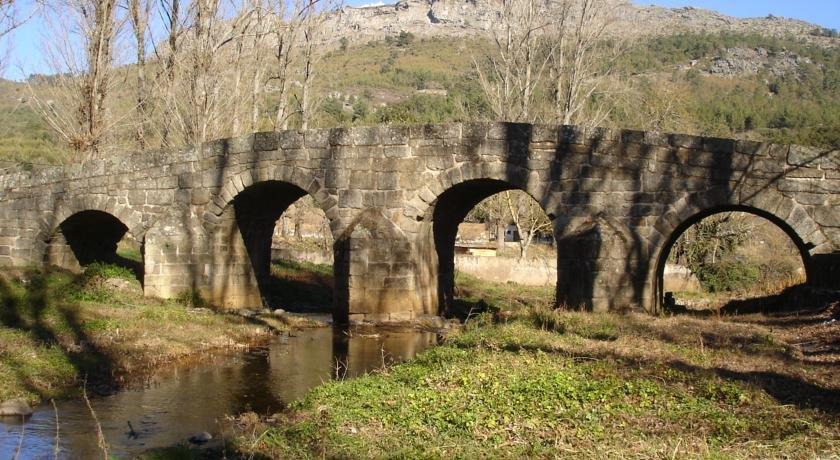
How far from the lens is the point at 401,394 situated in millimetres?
7184

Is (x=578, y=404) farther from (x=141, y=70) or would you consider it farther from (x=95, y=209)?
(x=141, y=70)

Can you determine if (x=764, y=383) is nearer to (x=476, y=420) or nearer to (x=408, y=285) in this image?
(x=476, y=420)

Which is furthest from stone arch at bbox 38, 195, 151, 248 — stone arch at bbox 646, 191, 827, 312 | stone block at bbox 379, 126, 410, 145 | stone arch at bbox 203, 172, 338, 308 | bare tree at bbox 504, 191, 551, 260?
bare tree at bbox 504, 191, 551, 260

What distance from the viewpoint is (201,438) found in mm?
6926

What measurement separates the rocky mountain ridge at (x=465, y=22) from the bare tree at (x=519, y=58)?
60954 mm

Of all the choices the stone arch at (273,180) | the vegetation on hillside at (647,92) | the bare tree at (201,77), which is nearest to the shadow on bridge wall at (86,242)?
the stone arch at (273,180)

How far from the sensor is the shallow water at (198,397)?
7.01 metres

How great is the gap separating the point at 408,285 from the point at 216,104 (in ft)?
30.0

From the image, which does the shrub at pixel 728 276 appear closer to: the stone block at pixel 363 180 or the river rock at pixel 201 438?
the stone block at pixel 363 180

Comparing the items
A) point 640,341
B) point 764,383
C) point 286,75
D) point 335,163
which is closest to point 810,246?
point 640,341

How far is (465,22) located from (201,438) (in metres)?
113

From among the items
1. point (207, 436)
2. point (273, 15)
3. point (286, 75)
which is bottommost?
point (207, 436)

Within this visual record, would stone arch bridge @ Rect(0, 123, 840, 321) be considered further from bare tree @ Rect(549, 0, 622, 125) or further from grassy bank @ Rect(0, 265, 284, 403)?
bare tree @ Rect(549, 0, 622, 125)

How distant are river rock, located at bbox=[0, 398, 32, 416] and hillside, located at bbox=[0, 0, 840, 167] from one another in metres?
20.1
